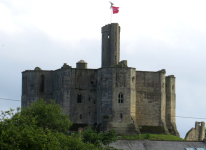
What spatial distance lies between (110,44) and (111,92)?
1252 centimetres

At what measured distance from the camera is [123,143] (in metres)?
73.9

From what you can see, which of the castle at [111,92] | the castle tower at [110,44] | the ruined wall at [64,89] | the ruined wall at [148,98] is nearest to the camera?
the castle at [111,92]

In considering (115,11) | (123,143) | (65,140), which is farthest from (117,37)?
(65,140)

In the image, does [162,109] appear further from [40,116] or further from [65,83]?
[40,116]

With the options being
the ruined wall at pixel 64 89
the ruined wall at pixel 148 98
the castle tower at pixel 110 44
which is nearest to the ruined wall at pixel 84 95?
the ruined wall at pixel 64 89

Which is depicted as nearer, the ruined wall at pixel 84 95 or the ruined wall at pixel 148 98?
the ruined wall at pixel 84 95

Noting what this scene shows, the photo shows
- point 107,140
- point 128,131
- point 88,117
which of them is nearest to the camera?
point 107,140

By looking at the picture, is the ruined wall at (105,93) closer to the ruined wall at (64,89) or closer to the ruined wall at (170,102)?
the ruined wall at (64,89)

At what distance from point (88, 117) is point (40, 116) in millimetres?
23030

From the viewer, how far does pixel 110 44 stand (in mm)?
98562

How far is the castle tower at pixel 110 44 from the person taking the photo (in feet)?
322

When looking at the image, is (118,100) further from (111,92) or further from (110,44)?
(110,44)

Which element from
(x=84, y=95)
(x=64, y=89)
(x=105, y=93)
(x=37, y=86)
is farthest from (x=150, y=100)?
→ (x=37, y=86)

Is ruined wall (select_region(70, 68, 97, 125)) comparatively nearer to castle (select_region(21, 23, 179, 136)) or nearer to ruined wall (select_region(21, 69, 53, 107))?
castle (select_region(21, 23, 179, 136))
